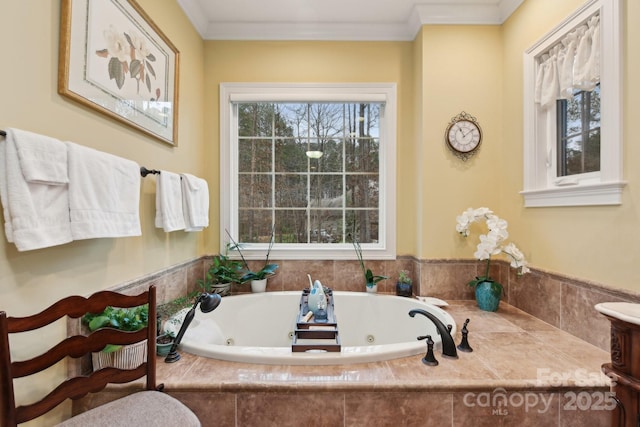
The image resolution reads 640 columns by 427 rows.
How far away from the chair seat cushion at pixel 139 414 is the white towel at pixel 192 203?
102 cm

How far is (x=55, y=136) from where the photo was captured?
42.8 inches

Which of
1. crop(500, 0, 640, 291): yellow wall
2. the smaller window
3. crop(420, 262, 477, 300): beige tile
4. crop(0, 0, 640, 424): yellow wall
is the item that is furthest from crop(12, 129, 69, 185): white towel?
the smaller window

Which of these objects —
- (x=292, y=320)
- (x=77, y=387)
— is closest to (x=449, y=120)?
(x=292, y=320)

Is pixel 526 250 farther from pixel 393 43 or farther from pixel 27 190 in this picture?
pixel 27 190

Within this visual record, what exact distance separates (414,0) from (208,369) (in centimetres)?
257

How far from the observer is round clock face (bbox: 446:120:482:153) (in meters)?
2.18

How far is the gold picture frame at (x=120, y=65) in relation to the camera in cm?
114

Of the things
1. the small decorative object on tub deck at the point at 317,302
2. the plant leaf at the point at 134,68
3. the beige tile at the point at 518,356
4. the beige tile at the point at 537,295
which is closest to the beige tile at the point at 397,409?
the beige tile at the point at 518,356

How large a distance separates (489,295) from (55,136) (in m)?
2.40

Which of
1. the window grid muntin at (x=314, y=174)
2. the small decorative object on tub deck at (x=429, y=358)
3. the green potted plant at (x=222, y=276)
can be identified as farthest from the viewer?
the window grid muntin at (x=314, y=174)

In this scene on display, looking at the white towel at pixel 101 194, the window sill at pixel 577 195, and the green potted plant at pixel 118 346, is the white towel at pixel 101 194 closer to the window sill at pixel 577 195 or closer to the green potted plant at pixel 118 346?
the green potted plant at pixel 118 346

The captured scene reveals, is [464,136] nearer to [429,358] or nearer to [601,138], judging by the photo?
[601,138]

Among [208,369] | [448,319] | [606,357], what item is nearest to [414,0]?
[448,319]

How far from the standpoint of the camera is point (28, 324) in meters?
0.89
